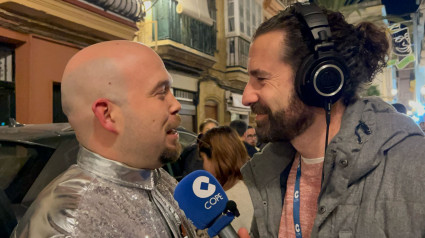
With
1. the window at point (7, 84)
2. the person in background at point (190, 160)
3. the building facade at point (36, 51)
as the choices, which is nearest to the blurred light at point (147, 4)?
the building facade at point (36, 51)

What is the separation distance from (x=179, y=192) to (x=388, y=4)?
622 inches

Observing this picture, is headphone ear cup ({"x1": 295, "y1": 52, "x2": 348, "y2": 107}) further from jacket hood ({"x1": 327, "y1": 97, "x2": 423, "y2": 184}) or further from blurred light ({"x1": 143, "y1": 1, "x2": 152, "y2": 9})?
blurred light ({"x1": 143, "y1": 1, "x2": 152, "y2": 9})

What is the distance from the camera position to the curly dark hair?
1574 mm

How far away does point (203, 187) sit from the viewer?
1.52 metres

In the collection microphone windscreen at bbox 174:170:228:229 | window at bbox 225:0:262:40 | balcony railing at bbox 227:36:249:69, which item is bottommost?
microphone windscreen at bbox 174:170:228:229

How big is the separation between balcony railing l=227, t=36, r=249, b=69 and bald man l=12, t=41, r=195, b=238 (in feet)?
40.3

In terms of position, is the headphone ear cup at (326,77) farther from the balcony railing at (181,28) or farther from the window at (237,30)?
the window at (237,30)

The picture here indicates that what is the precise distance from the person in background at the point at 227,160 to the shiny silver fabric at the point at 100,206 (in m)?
1.44

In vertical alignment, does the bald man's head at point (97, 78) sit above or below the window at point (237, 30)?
below

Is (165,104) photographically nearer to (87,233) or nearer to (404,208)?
(87,233)

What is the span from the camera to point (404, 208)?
124 centimetres

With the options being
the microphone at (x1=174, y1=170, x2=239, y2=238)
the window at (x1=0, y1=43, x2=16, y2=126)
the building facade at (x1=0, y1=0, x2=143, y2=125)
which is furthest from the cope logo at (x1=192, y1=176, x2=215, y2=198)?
the window at (x1=0, y1=43, x2=16, y2=126)

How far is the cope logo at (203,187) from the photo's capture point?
1499 millimetres

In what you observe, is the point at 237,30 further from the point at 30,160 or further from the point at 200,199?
the point at 200,199
